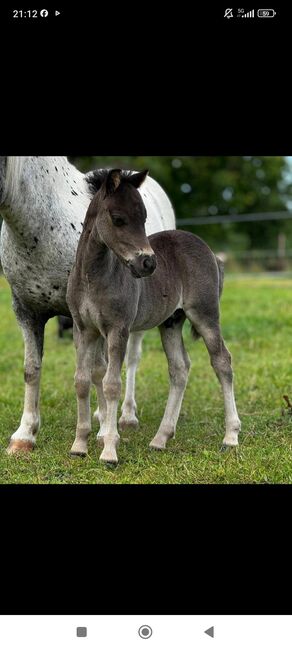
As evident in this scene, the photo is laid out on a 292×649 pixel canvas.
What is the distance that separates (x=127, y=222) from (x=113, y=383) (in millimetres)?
969

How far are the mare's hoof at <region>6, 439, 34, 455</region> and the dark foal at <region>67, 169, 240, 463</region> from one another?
455 mm

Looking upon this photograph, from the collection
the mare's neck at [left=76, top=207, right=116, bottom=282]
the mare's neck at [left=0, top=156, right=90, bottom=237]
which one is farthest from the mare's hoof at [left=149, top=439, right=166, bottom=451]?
the mare's neck at [left=0, top=156, right=90, bottom=237]

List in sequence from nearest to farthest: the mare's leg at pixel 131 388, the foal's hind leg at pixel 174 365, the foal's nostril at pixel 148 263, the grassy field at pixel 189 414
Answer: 1. the foal's nostril at pixel 148 263
2. the grassy field at pixel 189 414
3. the foal's hind leg at pixel 174 365
4. the mare's leg at pixel 131 388

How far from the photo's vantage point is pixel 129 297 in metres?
4.54

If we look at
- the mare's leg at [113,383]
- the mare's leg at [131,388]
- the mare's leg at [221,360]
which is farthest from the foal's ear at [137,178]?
the mare's leg at [131,388]

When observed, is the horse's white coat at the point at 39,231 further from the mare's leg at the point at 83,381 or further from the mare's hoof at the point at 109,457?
the mare's hoof at the point at 109,457

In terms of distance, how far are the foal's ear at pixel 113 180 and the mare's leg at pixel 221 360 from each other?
3.89ft

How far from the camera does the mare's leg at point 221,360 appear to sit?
5027 millimetres

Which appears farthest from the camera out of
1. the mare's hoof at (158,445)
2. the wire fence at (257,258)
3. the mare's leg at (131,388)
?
the wire fence at (257,258)

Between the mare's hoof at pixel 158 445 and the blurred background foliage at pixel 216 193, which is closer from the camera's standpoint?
the mare's hoof at pixel 158 445

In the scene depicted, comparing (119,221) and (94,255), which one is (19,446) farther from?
(119,221)

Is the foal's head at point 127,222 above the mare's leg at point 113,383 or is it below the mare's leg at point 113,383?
above
